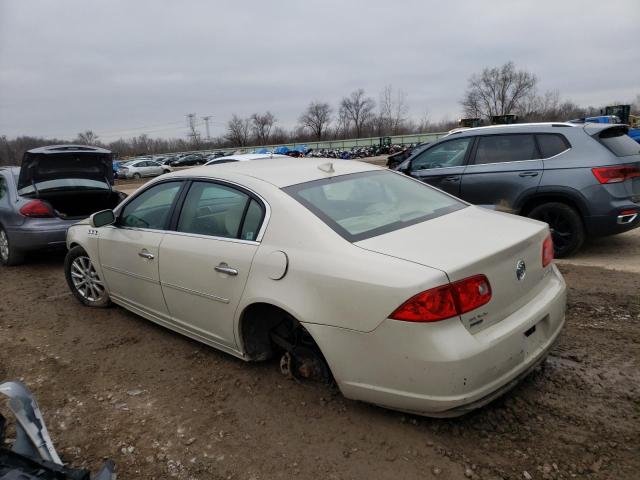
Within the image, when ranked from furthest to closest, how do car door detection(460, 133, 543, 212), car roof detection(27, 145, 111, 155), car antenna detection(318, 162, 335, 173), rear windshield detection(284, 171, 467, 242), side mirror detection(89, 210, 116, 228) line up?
car roof detection(27, 145, 111, 155)
car door detection(460, 133, 543, 212)
side mirror detection(89, 210, 116, 228)
car antenna detection(318, 162, 335, 173)
rear windshield detection(284, 171, 467, 242)

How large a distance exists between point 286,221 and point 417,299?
99 cm

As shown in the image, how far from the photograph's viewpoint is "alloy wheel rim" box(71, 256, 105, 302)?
4.73 metres

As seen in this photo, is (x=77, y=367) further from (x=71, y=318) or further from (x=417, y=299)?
(x=417, y=299)

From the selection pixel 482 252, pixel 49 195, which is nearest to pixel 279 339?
pixel 482 252

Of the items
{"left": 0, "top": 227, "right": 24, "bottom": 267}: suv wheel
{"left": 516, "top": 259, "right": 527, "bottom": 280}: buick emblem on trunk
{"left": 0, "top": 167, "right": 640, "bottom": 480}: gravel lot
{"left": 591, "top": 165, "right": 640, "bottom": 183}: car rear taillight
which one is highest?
{"left": 591, "top": 165, "right": 640, "bottom": 183}: car rear taillight

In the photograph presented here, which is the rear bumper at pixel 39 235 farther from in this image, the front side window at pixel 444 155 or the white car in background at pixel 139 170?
the white car in background at pixel 139 170

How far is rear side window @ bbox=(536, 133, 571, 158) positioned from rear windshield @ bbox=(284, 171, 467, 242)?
3024 millimetres

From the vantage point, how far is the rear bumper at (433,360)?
222cm

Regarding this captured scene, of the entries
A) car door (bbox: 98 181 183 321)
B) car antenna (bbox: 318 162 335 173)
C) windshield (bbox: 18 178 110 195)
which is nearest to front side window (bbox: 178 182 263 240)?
car door (bbox: 98 181 183 321)

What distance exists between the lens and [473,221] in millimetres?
2982

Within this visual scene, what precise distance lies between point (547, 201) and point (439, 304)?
4.39m

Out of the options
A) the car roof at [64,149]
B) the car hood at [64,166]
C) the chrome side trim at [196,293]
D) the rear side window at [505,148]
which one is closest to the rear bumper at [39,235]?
the car hood at [64,166]

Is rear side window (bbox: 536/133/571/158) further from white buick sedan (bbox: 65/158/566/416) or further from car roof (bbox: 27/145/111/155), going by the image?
car roof (bbox: 27/145/111/155)

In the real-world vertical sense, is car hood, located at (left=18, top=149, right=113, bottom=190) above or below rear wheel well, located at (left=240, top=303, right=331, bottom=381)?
above
